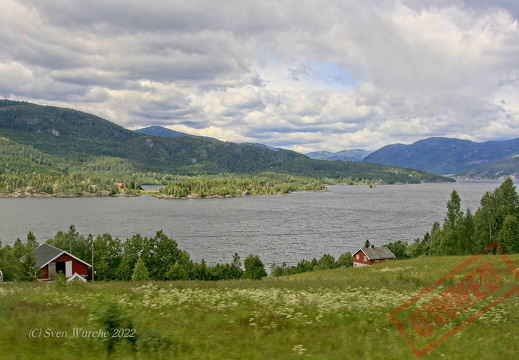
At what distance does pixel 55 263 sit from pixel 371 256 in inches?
1953

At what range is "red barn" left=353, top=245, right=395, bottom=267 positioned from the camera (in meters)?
66.4

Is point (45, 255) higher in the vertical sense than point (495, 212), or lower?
lower

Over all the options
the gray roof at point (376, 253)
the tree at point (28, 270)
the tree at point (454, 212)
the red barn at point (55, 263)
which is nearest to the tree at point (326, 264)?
the gray roof at point (376, 253)

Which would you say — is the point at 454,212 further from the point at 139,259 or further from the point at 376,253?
the point at 139,259

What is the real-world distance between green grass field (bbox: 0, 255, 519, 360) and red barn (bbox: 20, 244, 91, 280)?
3263 cm

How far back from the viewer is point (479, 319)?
12.2 meters

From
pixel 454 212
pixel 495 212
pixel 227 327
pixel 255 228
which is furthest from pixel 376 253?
pixel 227 327

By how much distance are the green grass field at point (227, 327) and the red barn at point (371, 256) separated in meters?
53.1

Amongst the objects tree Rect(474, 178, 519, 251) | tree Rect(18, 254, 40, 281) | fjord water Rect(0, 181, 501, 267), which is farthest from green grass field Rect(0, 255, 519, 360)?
fjord water Rect(0, 181, 501, 267)

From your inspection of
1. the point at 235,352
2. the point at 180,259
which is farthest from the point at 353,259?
the point at 235,352

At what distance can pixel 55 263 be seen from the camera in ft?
148

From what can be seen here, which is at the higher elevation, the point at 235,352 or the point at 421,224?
the point at 235,352

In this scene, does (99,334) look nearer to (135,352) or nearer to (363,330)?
(135,352)

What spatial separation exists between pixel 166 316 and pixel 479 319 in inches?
402
